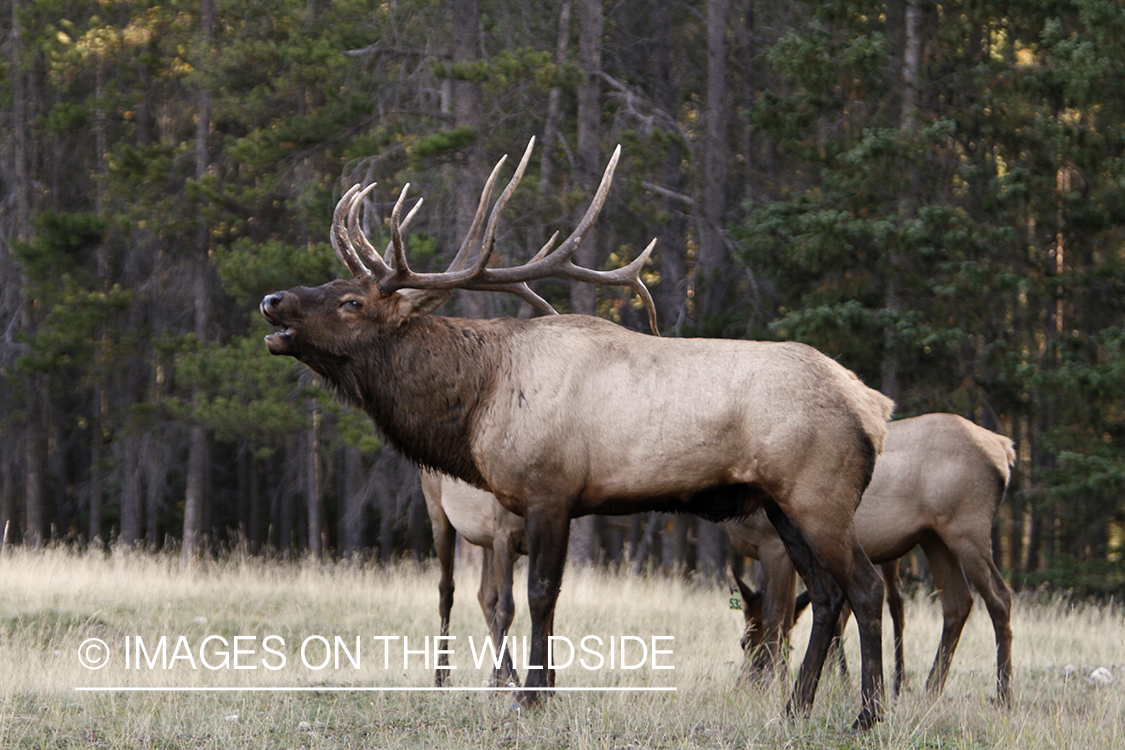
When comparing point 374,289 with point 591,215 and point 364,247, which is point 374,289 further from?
point 591,215

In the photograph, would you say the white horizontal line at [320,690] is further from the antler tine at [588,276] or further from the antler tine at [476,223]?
the antler tine at [476,223]

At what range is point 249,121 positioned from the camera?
18.9 meters

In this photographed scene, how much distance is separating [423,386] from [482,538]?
2709mm

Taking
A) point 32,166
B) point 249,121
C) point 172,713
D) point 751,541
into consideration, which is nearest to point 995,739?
point 751,541

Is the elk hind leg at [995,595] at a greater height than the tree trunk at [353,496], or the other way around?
the elk hind leg at [995,595]

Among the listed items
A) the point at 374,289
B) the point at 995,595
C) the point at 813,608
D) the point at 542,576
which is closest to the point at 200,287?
the point at 374,289

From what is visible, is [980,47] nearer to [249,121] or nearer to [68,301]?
[249,121]

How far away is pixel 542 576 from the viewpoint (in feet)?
19.1

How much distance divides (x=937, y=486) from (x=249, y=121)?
46.7ft

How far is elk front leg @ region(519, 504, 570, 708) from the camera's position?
18.9 feet

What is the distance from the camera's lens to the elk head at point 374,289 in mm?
6016

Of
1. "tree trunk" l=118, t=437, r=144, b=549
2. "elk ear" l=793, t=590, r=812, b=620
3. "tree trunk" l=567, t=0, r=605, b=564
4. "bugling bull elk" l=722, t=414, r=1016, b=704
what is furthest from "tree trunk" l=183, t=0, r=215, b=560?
"bugling bull elk" l=722, t=414, r=1016, b=704

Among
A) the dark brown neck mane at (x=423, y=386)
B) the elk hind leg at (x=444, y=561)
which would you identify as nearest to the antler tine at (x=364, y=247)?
the dark brown neck mane at (x=423, y=386)

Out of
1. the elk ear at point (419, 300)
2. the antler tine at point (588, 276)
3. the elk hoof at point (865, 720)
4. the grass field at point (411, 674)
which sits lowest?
the grass field at point (411, 674)
